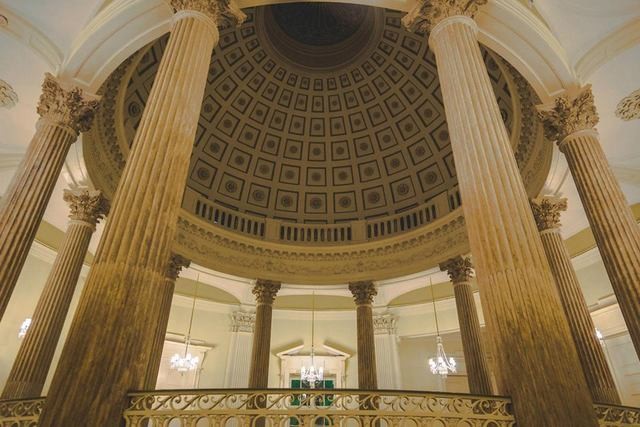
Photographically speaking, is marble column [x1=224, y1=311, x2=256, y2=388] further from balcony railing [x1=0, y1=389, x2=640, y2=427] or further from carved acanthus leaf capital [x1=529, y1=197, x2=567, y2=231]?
balcony railing [x1=0, y1=389, x2=640, y2=427]

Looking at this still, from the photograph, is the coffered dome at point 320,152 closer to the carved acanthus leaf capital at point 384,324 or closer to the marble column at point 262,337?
the marble column at point 262,337

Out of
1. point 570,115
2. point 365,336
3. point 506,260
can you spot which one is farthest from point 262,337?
point 570,115

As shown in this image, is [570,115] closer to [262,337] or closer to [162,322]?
[262,337]

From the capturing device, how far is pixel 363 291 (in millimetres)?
13586

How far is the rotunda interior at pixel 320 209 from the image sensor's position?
3.77 metres

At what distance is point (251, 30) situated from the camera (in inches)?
546

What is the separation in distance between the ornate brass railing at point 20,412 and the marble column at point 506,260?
4.65 meters

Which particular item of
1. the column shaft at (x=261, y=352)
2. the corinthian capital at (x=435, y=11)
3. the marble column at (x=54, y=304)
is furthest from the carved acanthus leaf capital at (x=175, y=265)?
the corinthian capital at (x=435, y=11)

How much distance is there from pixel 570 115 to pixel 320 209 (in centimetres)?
993

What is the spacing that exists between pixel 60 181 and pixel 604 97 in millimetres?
13894

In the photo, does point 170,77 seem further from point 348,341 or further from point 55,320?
point 348,341

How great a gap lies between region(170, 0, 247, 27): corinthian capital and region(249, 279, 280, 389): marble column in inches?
360

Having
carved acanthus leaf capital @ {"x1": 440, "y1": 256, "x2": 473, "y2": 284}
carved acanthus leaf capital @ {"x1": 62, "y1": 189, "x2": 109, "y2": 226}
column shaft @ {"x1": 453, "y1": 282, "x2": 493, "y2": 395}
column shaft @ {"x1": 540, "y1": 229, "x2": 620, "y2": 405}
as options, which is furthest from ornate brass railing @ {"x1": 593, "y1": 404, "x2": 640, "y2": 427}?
carved acanthus leaf capital @ {"x1": 62, "y1": 189, "x2": 109, "y2": 226}

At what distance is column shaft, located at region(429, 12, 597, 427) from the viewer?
136 inches
